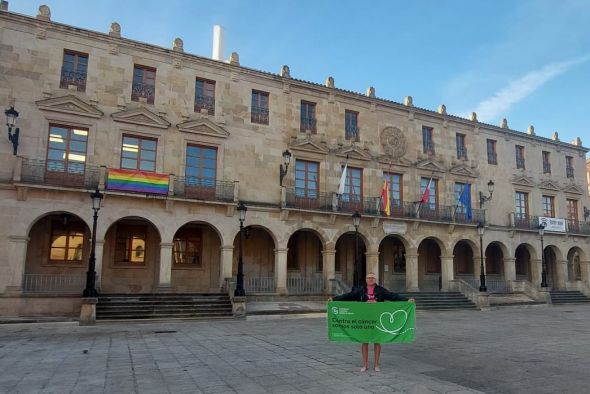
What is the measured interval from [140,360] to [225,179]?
43.2ft

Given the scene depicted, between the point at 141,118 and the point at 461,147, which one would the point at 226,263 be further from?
the point at 461,147

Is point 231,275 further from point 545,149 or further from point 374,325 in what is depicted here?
point 545,149

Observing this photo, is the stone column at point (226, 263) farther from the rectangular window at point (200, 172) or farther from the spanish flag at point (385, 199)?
the spanish flag at point (385, 199)

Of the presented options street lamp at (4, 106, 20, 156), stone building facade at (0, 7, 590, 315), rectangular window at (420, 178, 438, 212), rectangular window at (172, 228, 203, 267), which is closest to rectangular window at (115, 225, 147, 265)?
stone building facade at (0, 7, 590, 315)

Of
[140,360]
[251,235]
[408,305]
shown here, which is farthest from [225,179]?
[408,305]

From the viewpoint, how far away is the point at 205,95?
2180 centimetres

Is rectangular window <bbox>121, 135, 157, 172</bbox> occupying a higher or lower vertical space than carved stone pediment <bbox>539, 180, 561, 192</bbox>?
lower

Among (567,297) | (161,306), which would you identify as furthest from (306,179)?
(567,297)

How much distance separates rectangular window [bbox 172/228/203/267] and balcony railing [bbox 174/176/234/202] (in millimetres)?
2200

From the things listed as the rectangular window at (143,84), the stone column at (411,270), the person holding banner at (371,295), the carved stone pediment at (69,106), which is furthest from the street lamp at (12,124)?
the stone column at (411,270)

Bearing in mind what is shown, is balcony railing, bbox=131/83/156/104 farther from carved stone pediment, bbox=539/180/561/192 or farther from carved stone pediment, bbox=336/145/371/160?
carved stone pediment, bbox=539/180/561/192

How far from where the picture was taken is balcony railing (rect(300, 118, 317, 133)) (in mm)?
23906

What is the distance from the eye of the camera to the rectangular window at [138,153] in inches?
776

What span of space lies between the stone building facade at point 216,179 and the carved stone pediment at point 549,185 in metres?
2.89
